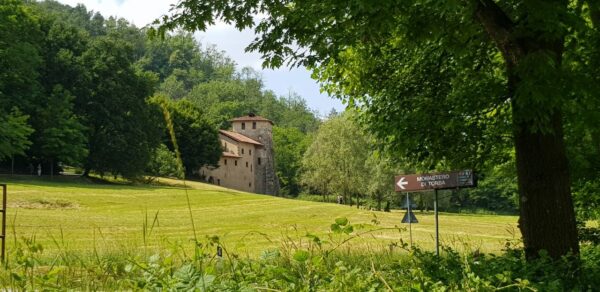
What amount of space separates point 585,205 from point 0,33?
48014 millimetres

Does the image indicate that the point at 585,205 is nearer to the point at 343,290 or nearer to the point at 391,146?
the point at 391,146

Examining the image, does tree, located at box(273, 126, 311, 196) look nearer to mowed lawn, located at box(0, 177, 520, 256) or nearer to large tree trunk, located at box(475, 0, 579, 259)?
mowed lawn, located at box(0, 177, 520, 256)

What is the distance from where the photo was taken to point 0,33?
46.8m

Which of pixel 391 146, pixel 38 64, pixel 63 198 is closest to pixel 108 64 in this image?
pixel 38 64

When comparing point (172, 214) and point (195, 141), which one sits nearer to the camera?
point (172, 214)

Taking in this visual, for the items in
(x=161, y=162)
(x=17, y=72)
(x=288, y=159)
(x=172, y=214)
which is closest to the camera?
(x=172, y=214)

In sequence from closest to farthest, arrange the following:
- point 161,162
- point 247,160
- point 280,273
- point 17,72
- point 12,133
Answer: point 280,273, point 12,133, point 17,72, point 161,162, point 247,160

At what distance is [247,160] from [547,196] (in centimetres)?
7954

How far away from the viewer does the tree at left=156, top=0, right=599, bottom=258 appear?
6.36 metres

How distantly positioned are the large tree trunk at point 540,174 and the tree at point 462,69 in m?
0.01

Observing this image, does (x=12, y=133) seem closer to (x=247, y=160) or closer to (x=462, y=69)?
(x=462, y=69)

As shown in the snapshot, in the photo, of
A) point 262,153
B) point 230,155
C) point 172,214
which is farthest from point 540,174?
point 262,153

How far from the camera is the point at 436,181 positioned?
1021cm

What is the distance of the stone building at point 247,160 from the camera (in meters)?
81.5
